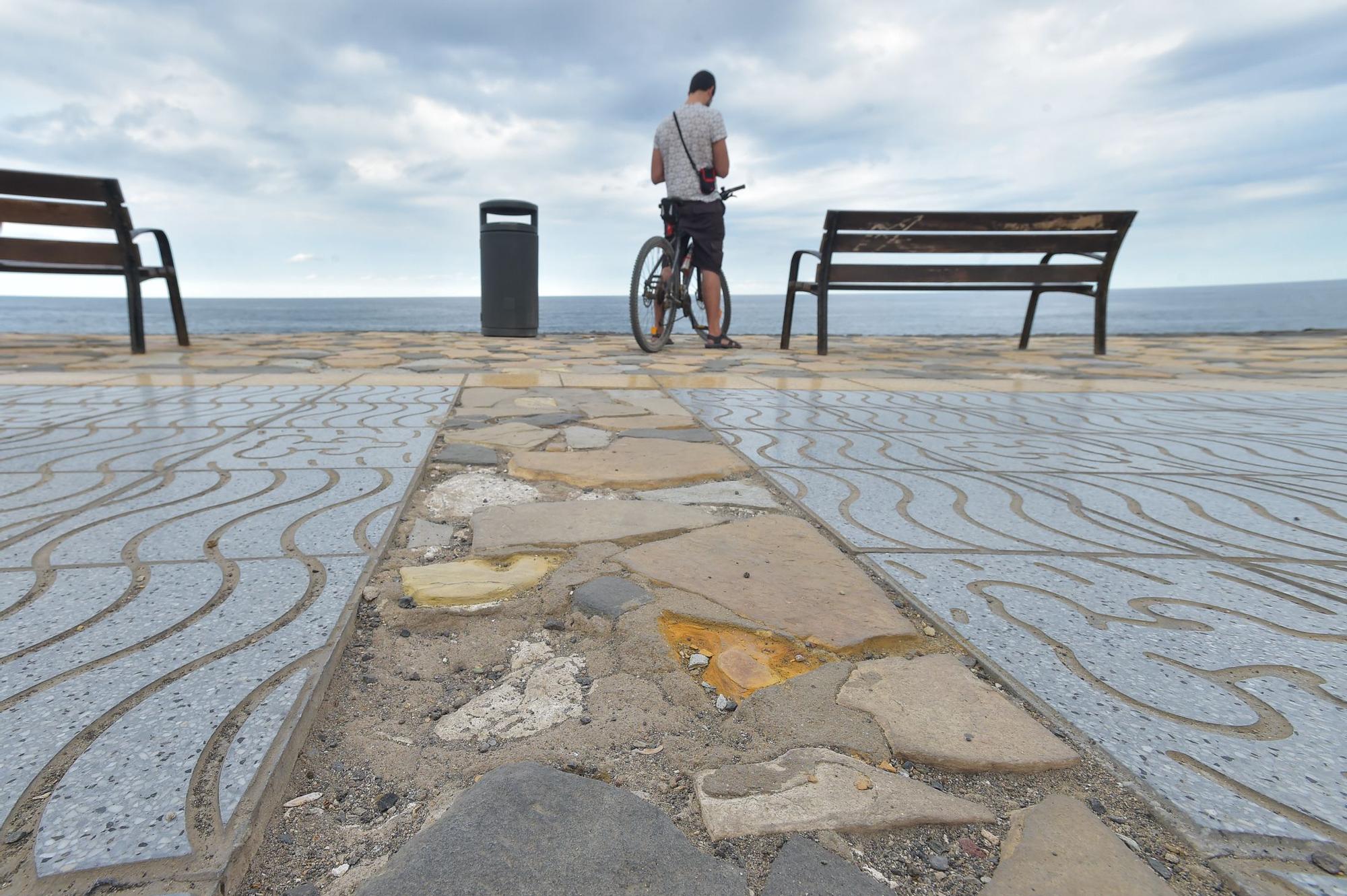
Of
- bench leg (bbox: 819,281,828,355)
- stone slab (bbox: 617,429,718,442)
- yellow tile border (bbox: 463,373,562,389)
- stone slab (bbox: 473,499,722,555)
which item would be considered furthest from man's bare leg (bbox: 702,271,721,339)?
stone slab (bbox: 473,499,722,555)

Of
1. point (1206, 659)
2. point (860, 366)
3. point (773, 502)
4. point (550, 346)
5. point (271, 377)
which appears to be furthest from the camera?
point (550, 346)

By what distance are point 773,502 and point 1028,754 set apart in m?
1.10

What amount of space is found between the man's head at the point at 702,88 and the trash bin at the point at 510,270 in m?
2.96

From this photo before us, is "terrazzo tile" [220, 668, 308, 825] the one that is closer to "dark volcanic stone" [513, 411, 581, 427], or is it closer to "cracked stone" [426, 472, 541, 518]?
"cracked stone" [426, 472, 541, 518]

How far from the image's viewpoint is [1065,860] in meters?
0.74

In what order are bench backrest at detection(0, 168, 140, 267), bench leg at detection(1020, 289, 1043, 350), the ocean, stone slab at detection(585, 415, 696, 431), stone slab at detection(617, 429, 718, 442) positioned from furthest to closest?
1. the ocean
2. bench leg at detection(1020, 289, 1043, 350)
3. bench backrest at detection(0, 168, 140, 267)
4. stone slab at detection(585, 415, 696, 431)
5. stone slab at detection(617, 429, 718, 442)

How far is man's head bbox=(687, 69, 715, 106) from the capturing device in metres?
5.70

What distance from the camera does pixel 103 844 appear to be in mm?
707

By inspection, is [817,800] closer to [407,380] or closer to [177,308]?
[407,380]

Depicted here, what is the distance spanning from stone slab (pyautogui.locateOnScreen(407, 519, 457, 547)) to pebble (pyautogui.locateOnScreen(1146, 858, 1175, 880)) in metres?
1.32

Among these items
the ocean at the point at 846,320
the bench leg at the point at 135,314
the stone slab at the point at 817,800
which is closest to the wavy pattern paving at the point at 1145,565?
the stone slab at the point at 817,800

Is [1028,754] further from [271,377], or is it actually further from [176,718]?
[271,377]

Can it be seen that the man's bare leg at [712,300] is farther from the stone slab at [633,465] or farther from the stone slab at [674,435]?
the stone slab at [633,465]

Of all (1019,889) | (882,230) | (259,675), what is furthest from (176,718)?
(882,230)
